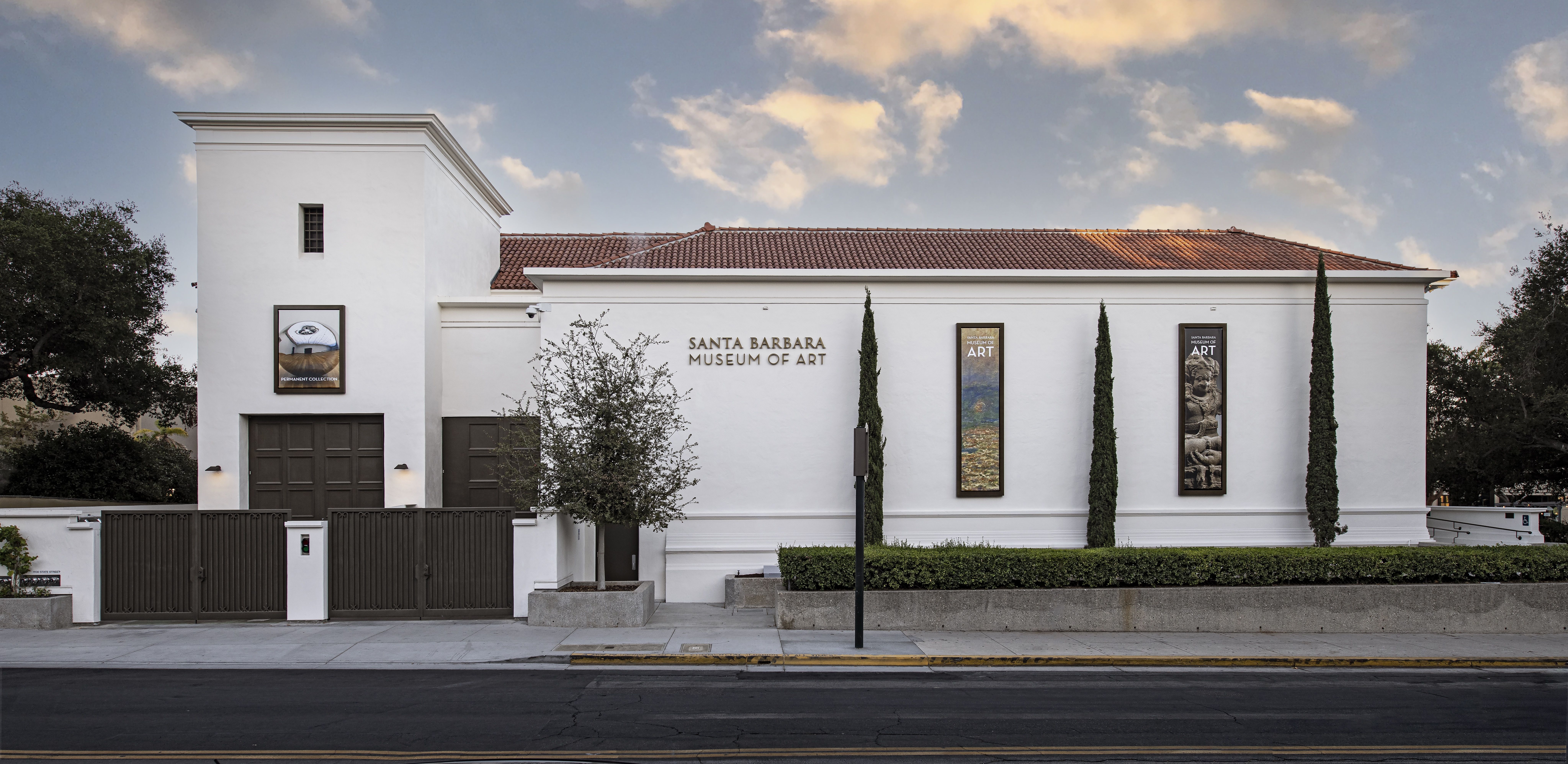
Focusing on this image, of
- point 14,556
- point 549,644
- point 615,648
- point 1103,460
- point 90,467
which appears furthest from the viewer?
point 90,467

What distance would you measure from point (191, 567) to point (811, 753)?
1206 centimetres

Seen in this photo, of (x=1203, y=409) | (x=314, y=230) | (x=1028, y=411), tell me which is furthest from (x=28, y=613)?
(x=1203, y=409)

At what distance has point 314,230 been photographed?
19.1m

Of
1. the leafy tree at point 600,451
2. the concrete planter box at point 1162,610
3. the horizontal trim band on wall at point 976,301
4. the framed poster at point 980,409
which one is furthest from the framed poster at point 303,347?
the framed poster at point 980,409

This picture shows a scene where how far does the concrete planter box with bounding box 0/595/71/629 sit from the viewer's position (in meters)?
13.7

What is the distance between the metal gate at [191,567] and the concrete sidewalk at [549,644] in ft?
0.91

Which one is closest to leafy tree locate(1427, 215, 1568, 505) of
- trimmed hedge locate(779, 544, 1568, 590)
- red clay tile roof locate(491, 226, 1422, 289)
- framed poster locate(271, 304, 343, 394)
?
red clay tile roof locate(491, 226, 1422, 289)

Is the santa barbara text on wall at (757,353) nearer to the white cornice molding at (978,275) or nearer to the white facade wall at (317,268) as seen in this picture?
the white cornice molding at (978,275)

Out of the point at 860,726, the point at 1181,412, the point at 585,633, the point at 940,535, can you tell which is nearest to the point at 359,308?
the point at 585,633

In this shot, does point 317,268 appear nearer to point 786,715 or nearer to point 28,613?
point 28,613

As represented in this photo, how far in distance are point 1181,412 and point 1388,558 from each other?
4.96 metres

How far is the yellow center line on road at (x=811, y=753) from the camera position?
25.3ft

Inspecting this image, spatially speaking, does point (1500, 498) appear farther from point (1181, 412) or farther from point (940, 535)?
point (940, 535)

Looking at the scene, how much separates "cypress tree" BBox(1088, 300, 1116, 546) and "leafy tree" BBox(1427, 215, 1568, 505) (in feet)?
41.1
